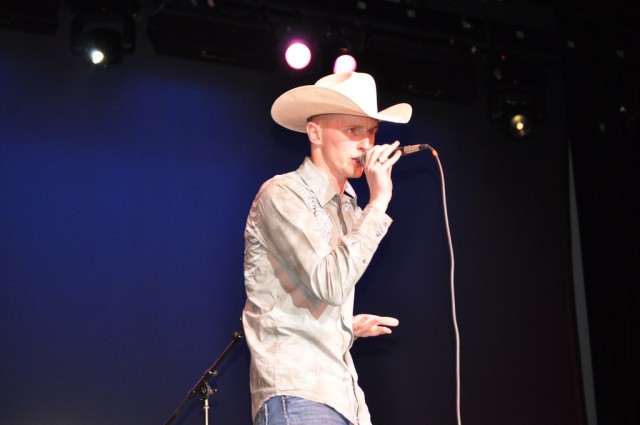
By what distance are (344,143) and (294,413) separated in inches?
36.5

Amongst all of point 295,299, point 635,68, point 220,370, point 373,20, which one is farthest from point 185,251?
point 635,68

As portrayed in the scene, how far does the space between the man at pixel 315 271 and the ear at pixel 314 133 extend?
48 mm

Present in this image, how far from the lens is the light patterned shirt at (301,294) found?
2234 mm

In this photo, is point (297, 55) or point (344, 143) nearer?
point (344, 143)

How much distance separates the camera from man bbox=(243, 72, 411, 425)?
2.23m

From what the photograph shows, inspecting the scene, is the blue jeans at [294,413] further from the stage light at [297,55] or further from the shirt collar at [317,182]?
the stage light at [297,55]

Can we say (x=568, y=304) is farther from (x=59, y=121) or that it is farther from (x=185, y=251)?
(x=59, y=121)

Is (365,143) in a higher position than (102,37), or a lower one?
lower

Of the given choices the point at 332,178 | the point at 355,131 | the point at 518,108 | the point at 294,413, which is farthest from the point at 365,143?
the point at 518,108

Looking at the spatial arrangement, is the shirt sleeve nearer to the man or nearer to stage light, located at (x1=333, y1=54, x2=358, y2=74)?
the man

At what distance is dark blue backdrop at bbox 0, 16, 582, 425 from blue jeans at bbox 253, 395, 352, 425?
2762 mm

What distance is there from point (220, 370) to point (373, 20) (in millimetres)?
2537

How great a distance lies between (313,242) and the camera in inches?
90.7

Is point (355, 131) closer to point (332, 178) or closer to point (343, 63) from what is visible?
point (332, 178)
